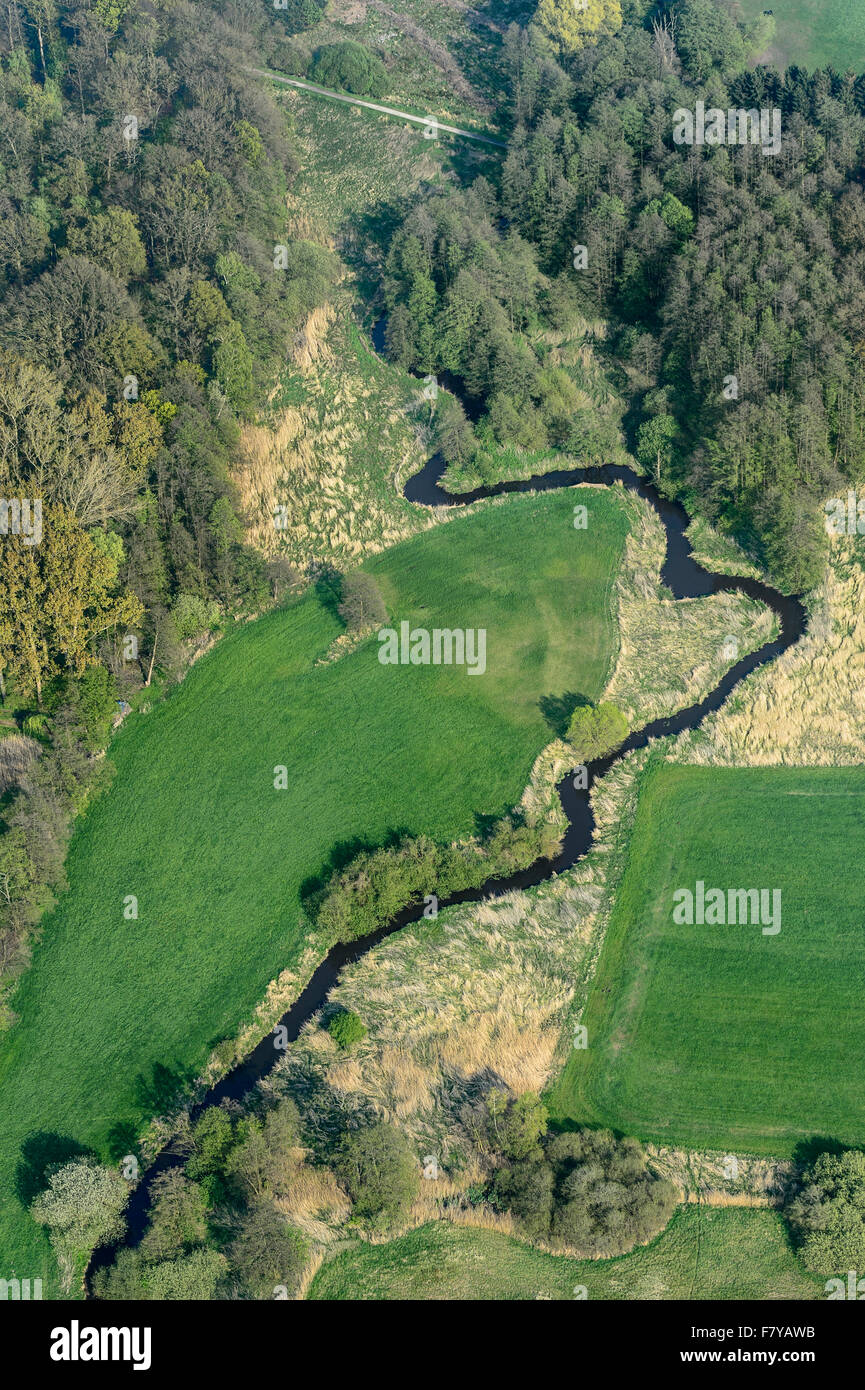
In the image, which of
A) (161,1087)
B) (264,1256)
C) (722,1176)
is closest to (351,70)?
(161,1087)

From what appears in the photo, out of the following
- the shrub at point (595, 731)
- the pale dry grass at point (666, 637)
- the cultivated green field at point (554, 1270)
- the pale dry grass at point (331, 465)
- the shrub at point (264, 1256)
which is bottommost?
the cultivated green field at point (554, 1270)

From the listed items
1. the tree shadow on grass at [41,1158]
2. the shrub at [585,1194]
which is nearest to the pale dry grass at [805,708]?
the shrub at [585,1194]

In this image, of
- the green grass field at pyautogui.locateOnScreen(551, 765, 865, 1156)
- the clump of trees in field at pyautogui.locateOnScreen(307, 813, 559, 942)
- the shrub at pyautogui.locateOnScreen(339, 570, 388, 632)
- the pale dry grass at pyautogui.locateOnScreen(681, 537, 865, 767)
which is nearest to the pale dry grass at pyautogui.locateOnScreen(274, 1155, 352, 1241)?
the green grass field at pyautogui.locateOnScreen(551, 765, 865, 1156)

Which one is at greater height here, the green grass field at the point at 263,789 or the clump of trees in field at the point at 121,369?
the clump of trees in field at the point at 121,369

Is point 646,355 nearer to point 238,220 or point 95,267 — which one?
point 238,220

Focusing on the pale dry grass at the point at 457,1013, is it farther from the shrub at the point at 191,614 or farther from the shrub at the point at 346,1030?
the shrub at the point at 191,614

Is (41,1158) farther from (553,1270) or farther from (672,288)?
(672,288)

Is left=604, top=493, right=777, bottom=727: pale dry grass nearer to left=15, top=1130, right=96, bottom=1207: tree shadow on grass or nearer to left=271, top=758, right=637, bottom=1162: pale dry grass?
left=271, top=758, right=637, bottom=1162: pale dry grass
